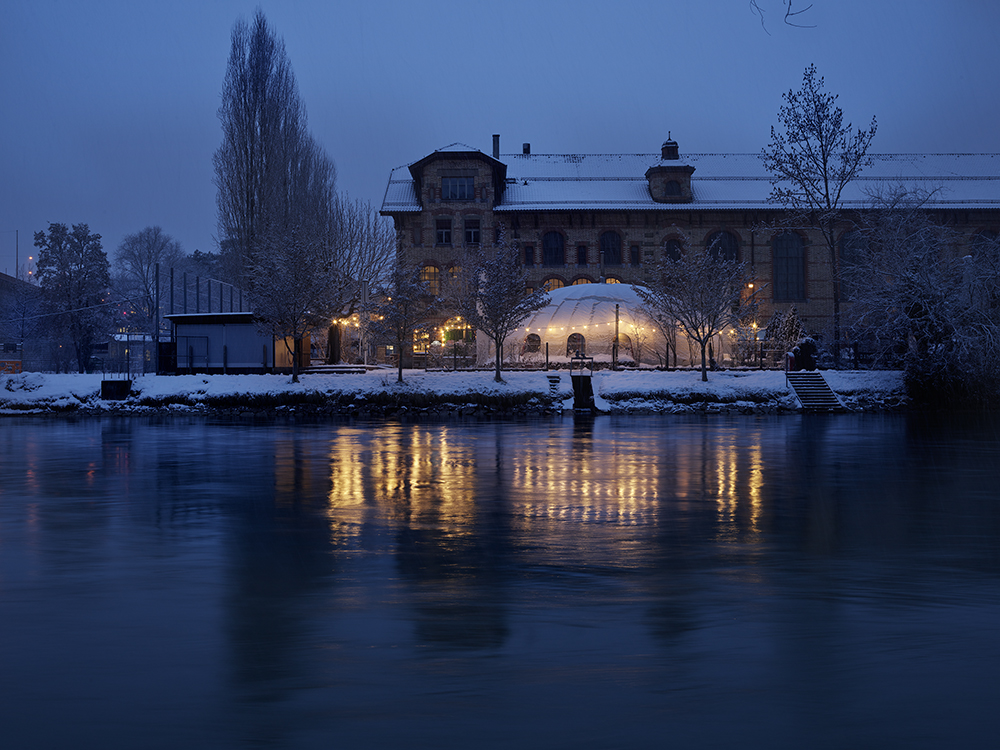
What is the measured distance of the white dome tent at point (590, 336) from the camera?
5316cm

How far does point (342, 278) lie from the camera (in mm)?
48125

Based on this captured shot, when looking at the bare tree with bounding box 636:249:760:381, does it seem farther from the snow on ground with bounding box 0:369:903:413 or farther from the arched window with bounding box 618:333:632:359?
the arched window with bounding box 618:333:632:359

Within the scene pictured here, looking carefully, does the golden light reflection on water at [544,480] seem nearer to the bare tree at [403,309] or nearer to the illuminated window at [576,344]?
the bare tree at [403,309]

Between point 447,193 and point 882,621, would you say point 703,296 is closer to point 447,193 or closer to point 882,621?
point 447,193

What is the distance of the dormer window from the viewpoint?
6675 centimetres

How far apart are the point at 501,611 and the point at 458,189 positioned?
6147cm

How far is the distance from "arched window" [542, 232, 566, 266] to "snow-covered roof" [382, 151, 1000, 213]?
2.18 m

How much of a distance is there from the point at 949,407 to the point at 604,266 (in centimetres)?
3195

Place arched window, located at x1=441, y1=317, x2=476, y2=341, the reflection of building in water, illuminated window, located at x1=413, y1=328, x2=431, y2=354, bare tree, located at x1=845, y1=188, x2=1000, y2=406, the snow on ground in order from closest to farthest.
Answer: the reflection of building in water → bare tree, located at x1=845, y1=188, x2=1000, y2=406 → the snow on ground → illuminated window, located at x1=413, y1=328, x2=431, y2=354 → arched window, located at x1=441, y1=317, x2=476, y2=341

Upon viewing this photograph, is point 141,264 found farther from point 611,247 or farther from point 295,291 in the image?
point 295,291

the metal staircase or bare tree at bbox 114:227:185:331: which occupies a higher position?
bare tree at bbox 114:227:185:331

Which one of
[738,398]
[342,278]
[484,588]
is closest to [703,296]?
[738,398]

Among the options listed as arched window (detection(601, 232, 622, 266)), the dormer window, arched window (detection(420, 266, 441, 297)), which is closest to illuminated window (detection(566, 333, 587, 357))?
arched window (detection(601, 232, 622, 266))

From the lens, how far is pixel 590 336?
175ft
